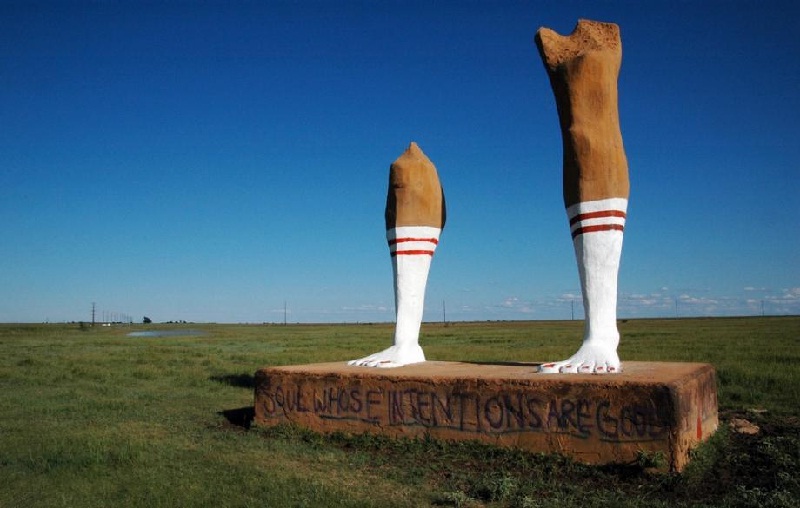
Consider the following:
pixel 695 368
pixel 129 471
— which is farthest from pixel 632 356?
pixel 129 471

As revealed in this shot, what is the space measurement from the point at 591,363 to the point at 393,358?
9.45ft

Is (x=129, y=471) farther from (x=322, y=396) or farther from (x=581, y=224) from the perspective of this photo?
(x=581, y=224)

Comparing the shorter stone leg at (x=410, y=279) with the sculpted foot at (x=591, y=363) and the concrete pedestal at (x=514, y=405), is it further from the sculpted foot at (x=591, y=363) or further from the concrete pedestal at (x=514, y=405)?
the sculpted foot at (x=591, y=363)

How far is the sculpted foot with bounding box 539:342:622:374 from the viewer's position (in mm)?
6695

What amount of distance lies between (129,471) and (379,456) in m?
2.52

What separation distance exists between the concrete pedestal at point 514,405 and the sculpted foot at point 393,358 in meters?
0.26

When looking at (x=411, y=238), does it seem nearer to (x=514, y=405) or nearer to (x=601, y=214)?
(x=601, y=214)

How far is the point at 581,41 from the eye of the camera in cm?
745

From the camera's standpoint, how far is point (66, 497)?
5.72 metres

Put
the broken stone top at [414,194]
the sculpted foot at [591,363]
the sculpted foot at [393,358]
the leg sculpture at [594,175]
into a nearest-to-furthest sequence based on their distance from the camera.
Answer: the sculpted foot at [591,363], the leg sculpture at [594,175], the sculpted foot at [393,358], the broken stone top at [414,194]

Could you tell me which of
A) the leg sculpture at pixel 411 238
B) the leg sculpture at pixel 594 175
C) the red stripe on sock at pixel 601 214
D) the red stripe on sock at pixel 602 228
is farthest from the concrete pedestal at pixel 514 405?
the red stripe on sock at pixel 601 214

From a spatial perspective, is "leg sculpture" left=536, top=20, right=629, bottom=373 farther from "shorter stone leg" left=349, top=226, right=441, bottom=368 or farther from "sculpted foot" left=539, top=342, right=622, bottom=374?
"shorter stone leg" left=349, top=226, right=441, bottom=368

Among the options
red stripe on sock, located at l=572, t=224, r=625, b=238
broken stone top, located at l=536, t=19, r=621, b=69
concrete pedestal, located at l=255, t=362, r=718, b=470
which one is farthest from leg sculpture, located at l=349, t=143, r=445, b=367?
red stripe on sock, located at l=572, t=224, r=625, b=238

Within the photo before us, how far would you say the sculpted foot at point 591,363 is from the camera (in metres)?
6.70
